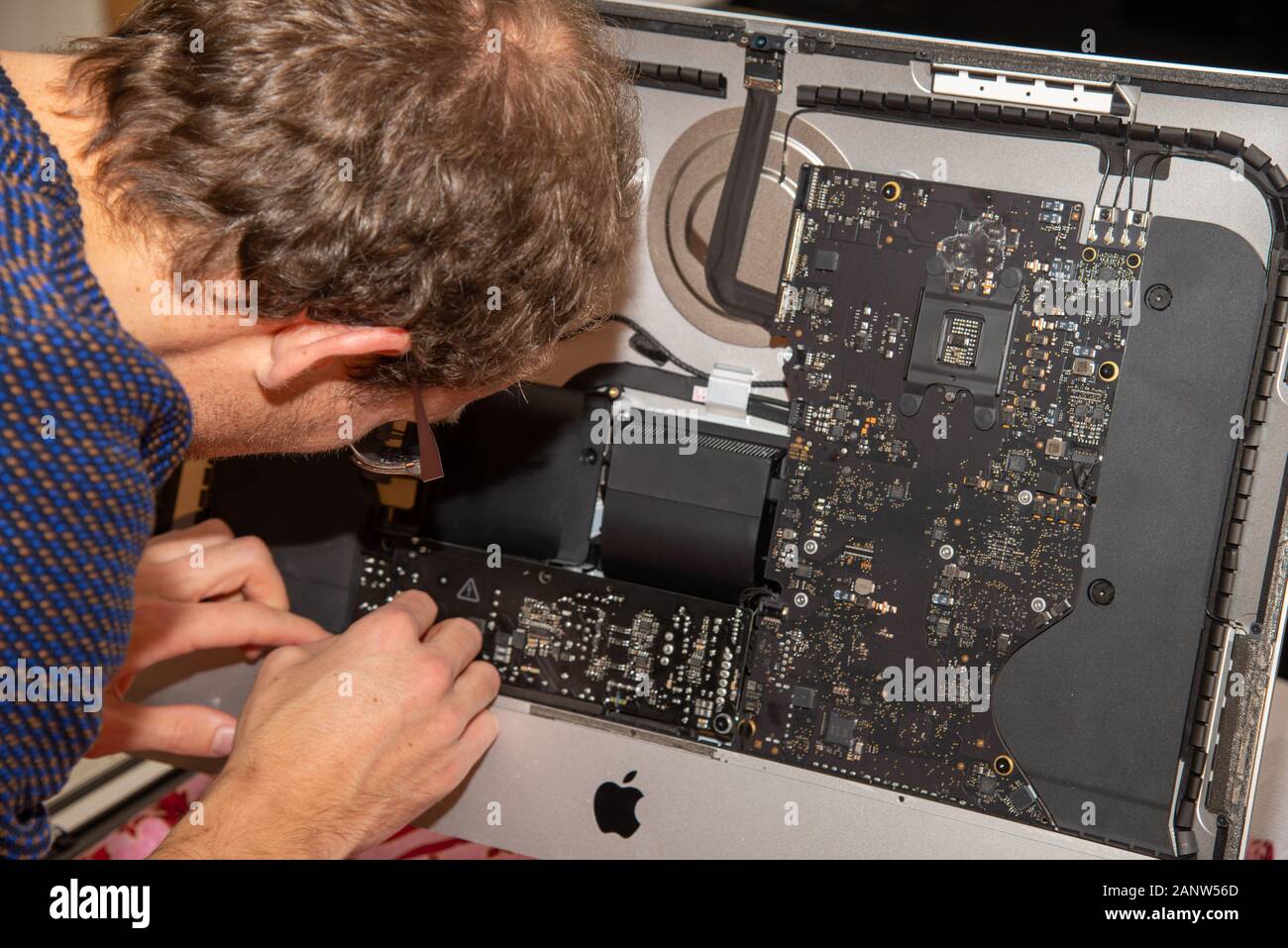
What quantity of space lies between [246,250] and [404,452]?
649 mm

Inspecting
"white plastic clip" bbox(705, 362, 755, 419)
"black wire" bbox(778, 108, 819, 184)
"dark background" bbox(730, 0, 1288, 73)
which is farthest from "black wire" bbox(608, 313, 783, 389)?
"dark background" bbox(730, 0, 1288, 73)

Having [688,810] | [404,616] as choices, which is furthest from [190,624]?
[688,810]

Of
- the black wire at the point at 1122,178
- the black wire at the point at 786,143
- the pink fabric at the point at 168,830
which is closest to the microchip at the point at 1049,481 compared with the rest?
the black wire at the point at 1122,178

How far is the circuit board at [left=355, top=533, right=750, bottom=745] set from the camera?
6.17ft

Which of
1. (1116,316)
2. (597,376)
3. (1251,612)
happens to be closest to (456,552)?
(597,376)

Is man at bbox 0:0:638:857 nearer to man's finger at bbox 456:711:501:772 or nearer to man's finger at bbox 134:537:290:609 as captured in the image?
man's finger at bbox 456:711:501:772

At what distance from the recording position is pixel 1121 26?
2799 mm

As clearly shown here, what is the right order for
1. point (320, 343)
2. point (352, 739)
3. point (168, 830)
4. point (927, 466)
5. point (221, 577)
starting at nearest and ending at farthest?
point (320, 343)
point (352, 739)
point (927, 466)
point (221, 577)
point (168, 830)

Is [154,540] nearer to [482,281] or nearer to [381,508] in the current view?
[381,508]

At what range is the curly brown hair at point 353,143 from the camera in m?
1.14

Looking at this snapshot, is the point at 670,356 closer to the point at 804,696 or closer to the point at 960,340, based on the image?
the point at 960,340

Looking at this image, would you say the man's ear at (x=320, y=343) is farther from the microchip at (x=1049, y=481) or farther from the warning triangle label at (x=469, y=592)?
the microchip at (x=1049, y=481)

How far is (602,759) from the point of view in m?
1.91

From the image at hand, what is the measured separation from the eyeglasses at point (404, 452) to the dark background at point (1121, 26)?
1.76 m
